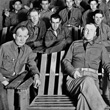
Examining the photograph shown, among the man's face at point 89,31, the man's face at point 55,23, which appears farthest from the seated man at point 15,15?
the man's face at point 89,31

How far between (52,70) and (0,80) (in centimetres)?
106

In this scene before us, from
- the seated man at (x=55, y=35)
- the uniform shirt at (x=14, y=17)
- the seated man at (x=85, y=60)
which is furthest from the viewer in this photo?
the uniform shirt at (x=14, y=17)

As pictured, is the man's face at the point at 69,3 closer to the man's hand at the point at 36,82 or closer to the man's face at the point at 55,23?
the man's face at the point at 55,23

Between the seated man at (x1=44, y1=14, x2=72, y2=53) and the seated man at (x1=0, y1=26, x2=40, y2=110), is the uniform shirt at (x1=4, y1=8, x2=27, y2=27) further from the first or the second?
the seated man at (x1=0, y1=26, x2=40, y2=110)

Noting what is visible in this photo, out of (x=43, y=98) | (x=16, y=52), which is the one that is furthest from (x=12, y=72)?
(x=43, y=98)

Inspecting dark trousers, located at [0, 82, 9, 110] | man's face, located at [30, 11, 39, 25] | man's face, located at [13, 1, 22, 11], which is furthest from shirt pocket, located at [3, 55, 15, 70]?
man's face, located at [13, 1, 22, 11]

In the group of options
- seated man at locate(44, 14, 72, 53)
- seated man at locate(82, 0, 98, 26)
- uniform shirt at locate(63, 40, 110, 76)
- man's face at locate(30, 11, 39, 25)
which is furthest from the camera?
seated man at locate(82, 0, 98, 26)

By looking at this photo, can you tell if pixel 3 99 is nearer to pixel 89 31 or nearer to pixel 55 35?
pixel 89 31

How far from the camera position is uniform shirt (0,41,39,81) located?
4172mm

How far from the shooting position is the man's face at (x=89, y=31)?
13.8ft

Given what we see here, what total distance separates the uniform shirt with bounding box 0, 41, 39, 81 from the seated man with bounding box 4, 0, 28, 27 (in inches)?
114

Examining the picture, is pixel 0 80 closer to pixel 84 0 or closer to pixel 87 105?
pixel 87 105

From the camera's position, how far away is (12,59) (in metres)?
4.21

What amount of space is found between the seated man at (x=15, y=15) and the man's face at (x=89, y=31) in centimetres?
320
